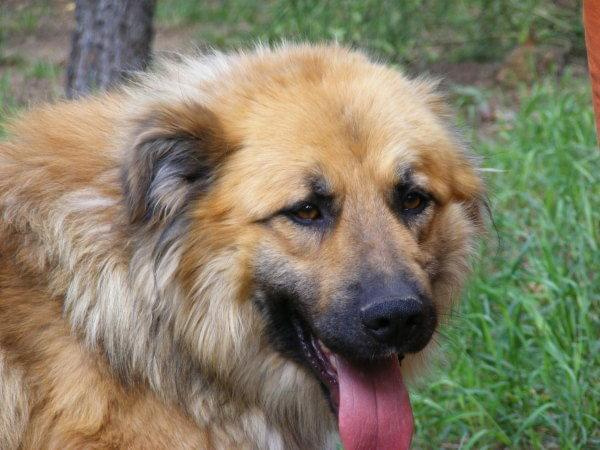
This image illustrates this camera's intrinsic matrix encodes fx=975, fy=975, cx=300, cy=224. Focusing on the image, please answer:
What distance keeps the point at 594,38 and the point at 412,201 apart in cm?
79

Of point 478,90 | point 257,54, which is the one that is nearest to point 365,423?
point 257,54

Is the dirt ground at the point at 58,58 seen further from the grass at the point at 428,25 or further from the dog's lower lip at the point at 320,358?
the dog's lower lip at the point at 320,358

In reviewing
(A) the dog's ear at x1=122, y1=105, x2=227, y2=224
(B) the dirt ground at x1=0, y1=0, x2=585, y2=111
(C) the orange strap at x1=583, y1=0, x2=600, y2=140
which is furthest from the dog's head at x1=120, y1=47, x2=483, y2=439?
(B) the dirt ground at x1=0, y1=0, x2=585, y2=111

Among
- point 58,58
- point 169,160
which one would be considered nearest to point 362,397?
point 169,160

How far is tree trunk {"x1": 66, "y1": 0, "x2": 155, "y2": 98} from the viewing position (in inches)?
Result: 226

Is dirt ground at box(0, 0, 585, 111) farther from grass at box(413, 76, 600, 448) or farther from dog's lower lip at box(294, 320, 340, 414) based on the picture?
dog's lower lip at box(294, 320, 340, 414)

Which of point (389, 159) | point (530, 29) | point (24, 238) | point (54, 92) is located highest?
point (389, 159)

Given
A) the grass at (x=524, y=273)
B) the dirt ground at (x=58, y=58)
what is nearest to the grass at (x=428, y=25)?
the grass at (x=524, y=273)

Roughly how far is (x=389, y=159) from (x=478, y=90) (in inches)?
190

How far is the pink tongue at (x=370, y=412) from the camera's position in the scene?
3258 millimetres

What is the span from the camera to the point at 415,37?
28.5ft

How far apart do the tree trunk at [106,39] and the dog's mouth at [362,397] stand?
2.92 metres

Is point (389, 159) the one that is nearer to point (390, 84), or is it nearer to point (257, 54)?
point (390, 84)

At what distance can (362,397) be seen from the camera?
3.29m
